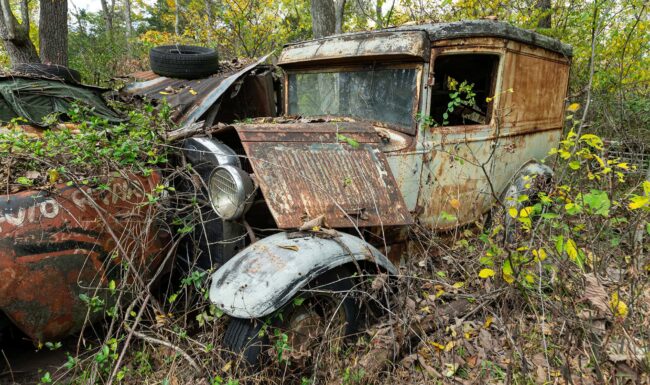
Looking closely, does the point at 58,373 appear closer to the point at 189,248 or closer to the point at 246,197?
the point at 189,248

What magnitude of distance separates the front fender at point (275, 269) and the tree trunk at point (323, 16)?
5.96 metres

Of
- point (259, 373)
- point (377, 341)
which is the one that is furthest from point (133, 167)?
point (377, 341)

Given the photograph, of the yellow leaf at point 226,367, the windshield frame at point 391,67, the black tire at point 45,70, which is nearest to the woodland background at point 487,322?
the yellow leaf at point 226,367

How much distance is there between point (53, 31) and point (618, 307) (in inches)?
344

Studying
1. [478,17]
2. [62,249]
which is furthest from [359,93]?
[478,17]

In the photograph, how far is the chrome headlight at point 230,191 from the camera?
94.1 inches

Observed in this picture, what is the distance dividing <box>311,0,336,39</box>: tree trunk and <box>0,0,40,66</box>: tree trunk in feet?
15.7

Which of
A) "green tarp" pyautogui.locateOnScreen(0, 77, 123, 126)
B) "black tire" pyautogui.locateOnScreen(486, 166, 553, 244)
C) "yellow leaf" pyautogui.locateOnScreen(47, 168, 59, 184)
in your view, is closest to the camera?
"yellow leaf" pyautogui.locateOnScreen(47, 168, 59, 184)

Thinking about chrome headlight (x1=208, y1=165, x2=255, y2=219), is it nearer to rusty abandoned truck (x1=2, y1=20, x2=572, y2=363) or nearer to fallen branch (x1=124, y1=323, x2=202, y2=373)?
rusty abandoned truck (x1=2, y1=20, x2=572, y2=363)

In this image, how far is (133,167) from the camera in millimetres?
2678

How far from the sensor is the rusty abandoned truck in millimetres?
2359

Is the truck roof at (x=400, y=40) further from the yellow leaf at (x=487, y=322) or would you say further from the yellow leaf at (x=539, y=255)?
the yellow leaf at (x=487, y=322)

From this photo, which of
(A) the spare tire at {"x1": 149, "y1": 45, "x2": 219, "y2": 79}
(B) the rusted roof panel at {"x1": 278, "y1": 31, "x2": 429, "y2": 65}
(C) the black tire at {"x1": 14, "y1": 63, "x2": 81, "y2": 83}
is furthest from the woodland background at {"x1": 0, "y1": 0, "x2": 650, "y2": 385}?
(C) the black tire at {"x1": 14, "y1": 63, "x2": 81, "y2": 83}

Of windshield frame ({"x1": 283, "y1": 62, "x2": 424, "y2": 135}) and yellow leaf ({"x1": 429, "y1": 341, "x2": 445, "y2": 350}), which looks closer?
yellow leaf ({"x1": 429, "y1": 341, "x2": 445, "y2": 350})
